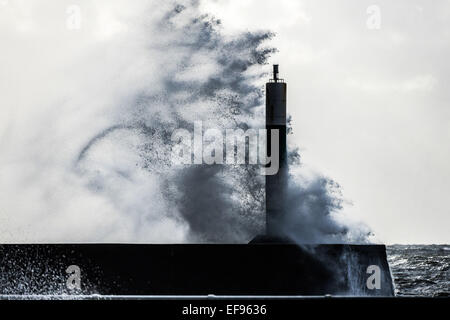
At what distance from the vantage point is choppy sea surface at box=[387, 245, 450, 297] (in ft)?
124

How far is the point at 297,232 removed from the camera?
30.8 metres

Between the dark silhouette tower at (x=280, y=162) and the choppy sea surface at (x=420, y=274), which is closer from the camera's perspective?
the dark silhouette tower at (x=280, y=162)

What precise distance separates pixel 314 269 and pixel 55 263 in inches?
251

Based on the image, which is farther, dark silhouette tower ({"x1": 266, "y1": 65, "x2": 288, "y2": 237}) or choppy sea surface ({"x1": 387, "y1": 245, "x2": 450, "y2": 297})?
choppy sea surface ({"x1": 387, "y1": 245, "x2": 450, "y2": 297})

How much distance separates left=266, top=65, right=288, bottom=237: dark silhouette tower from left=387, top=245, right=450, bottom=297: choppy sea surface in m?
7.07

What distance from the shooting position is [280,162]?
3122 centimetres

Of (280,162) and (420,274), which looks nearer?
(280,162)

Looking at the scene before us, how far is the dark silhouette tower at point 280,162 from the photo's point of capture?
30.9 meters

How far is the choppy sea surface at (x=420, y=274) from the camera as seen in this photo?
37.7 meters

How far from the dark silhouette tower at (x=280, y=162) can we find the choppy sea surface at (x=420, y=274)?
7072mm

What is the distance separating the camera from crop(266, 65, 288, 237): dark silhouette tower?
30922mm

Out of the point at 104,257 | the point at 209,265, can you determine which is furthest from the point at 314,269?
the point at 104,257

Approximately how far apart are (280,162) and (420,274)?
16.1m
